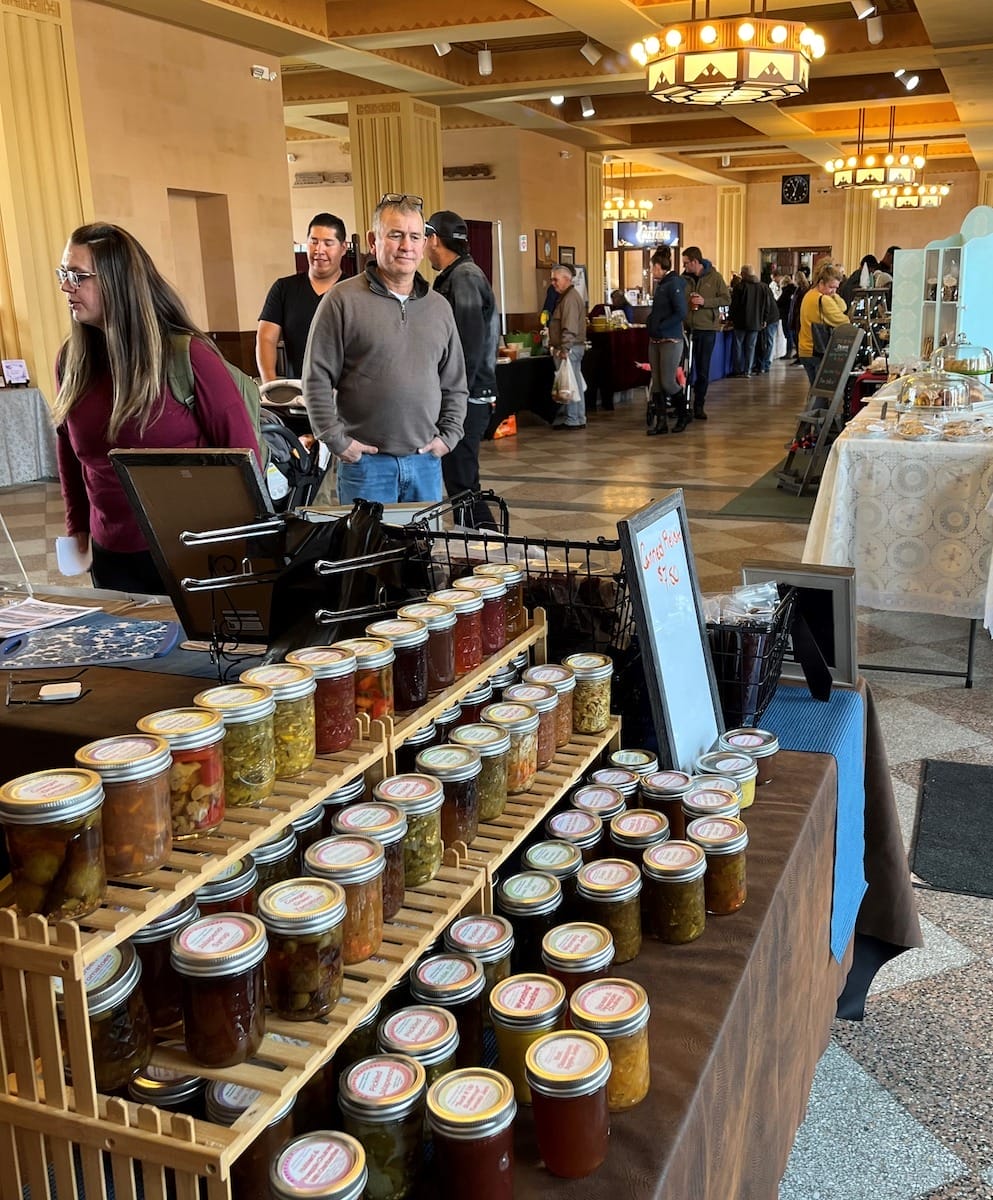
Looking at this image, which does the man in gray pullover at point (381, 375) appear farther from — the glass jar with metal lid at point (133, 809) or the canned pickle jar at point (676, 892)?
the glass jar with metal lid at point (133, 809)

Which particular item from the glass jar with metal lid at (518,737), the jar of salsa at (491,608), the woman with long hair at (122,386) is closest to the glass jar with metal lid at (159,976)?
the glass jar with metal lid at (518,737)

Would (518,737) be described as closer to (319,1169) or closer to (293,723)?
(293,723)

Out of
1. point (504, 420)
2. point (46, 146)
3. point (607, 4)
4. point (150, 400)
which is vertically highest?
point (607, 4)

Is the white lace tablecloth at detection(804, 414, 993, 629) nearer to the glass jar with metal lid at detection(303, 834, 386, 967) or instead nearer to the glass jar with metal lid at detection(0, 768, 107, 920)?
the glass jar with metal lid at detection(303, 834, 386, 967)

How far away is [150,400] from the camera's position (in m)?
2.43

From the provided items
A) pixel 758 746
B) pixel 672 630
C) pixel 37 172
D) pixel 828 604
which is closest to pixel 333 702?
pixel 672 630

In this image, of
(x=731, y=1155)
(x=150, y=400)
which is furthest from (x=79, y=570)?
(x=731, y=1155)

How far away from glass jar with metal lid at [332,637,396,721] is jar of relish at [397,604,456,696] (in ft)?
0.34

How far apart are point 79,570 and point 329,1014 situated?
1.91 metres

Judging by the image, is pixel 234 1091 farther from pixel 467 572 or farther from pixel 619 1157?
→ pixel 467 572

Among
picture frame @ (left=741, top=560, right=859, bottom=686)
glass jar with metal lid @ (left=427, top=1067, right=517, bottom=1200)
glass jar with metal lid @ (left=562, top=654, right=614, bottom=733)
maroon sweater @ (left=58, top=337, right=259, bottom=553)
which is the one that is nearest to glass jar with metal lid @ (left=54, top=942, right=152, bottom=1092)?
glass jar with metal lid @ (left=427, top=1067, right=517, bottom=1200)

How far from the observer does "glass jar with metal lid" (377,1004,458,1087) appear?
42.9 inches

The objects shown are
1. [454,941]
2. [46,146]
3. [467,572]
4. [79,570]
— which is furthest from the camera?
[46,146]

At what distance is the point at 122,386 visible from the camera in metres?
2.42
